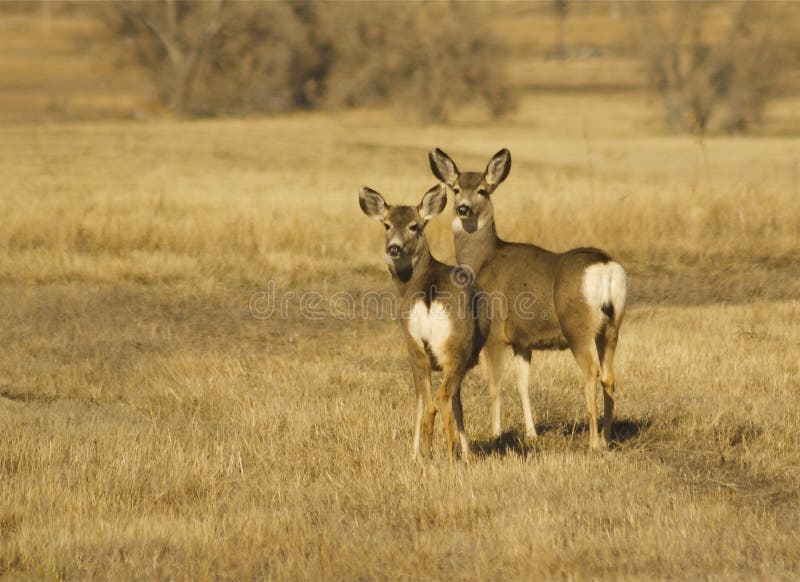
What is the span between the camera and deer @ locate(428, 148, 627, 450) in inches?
368

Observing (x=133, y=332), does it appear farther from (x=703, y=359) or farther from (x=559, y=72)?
(x=559, y=72)

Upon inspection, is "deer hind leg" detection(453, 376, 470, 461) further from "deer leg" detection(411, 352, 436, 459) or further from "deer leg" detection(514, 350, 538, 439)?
"deer leg" detection(514, 350, 538, 439)

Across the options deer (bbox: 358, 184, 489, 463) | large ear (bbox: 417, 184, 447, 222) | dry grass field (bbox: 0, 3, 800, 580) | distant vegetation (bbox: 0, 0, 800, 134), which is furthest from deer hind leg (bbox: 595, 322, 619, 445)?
distant vegetation (bbox: 0, 0, 800, 134)

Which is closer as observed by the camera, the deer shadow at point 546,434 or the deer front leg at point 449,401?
the deer front leg at point 449,401

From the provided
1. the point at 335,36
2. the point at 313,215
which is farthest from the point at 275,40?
the point at 313,215

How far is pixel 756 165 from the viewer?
112 ft

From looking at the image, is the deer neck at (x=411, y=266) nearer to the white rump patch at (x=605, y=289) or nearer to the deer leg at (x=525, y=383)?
the white rump patch at (x=605, y=289)

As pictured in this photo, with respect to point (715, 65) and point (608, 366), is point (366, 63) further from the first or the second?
point (608, 366)

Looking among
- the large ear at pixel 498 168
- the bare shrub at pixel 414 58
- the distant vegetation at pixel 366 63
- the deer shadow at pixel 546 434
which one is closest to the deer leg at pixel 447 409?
the deer shadow at pixel 546 434

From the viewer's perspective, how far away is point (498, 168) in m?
10.7

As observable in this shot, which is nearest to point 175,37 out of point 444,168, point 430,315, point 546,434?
point 444,168

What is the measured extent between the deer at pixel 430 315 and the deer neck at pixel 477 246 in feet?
3.10

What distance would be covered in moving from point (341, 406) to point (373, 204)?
2.09 meters

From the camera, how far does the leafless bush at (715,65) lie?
48656 mm
